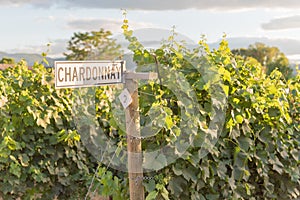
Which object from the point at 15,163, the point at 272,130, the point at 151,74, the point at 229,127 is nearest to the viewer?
the point at 151,74

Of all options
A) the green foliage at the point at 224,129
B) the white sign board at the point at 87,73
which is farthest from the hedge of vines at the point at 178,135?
the white sign board at the point at 87,73

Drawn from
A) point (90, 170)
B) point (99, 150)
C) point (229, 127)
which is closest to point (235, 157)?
point (229, 127)

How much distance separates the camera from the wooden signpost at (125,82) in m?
2.68

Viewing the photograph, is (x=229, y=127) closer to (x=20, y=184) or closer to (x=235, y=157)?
(x=235, y=157)

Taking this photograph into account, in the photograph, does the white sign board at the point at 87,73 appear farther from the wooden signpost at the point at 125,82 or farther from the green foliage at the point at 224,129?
the green foliage at the point at 224,129

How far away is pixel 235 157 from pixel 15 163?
1.67 meters

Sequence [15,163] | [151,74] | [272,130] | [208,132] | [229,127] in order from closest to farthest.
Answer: [151,74], [208,132], [229,127], [272,130], [15,163]

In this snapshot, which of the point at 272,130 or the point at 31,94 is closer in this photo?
the point at 272,130

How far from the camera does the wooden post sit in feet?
9.45

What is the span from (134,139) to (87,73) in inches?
18.1

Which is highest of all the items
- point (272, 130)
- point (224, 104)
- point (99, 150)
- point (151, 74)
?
point (151, 74)

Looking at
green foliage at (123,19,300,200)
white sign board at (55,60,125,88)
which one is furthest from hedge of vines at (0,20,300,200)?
white sign board at (55,60,125,88)

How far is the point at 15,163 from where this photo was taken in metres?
4.05

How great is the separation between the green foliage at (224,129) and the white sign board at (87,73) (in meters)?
0.31
